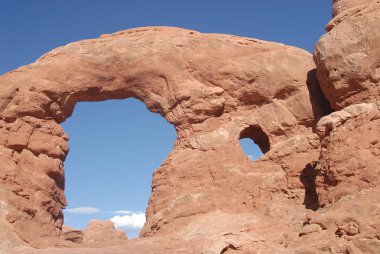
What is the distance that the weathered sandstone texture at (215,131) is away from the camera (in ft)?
Answer: 42.8

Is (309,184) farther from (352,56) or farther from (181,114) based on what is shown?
(181,114)

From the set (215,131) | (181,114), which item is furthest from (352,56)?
(181,114)

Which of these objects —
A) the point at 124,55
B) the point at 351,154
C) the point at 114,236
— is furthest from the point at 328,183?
the point at 114,236

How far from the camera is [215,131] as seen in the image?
17.0 meters

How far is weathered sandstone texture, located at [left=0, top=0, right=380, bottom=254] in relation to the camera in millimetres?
13039

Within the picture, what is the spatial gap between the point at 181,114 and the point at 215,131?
137cm

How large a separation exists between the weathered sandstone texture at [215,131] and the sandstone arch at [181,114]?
4cm

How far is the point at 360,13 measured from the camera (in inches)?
568

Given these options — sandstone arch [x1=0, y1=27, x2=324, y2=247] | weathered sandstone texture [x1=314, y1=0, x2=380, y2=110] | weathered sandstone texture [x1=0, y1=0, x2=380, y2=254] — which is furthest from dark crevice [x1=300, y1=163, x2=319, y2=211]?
weathered sandstone texture [x1=314, y1=0, x2=380, y2=110]

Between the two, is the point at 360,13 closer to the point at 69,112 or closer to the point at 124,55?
the point at 124,55

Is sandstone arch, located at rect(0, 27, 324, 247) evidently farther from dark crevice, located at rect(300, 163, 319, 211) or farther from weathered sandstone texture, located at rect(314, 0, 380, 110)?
weathered sandstone texture, located at rect(314, 0, 380, 110)

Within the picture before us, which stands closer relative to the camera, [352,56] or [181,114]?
[352,56]

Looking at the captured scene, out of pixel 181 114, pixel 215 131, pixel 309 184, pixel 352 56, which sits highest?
pixel 352 56

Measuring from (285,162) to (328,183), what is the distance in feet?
8.73
